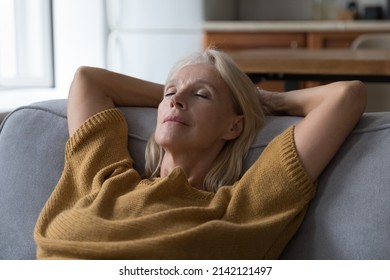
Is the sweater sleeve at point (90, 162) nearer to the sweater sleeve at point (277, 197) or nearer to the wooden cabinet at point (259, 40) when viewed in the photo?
the sweater sleeve at point (277, 197)

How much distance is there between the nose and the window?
2006mm

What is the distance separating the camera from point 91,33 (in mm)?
4090

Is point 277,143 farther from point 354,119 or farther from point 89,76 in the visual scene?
Result: point 89,76

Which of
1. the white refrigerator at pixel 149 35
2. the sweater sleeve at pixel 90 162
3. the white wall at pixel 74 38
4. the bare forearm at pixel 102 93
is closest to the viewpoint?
the sweater sleeve at pixel 90 162

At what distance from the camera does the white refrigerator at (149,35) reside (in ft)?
14.1

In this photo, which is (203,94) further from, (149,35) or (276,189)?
(149,35)

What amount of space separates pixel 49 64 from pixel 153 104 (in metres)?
2.10

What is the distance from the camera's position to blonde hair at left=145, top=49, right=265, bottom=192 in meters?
1.65

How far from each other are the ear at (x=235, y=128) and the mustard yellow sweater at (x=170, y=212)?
12cm

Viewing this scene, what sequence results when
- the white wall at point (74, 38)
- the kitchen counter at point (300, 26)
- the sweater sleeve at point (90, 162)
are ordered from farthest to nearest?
1. the kitchen counter at point (300, 26)
2. the white wall at point (74, 38)
3. the sweater sleeve at point (90, 162)

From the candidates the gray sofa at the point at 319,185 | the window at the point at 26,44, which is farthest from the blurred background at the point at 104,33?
the gray sofa at the point at 319,185

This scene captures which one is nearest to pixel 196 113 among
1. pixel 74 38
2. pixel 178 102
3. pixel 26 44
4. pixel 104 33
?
pixel 178 102

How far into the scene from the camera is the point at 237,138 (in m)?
1.71

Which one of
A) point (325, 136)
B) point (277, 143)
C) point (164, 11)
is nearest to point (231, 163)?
point (277, 143)
